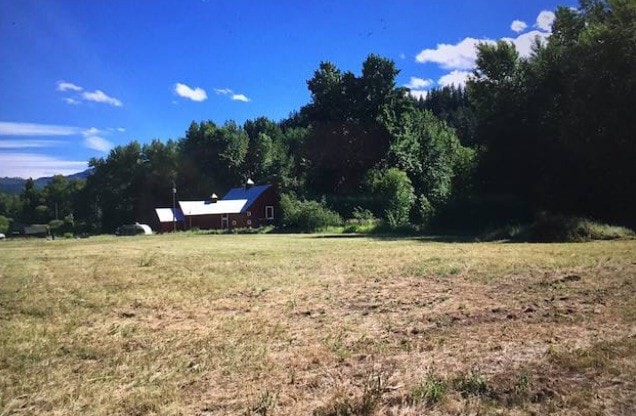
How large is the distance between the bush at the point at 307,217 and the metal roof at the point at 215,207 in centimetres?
1435

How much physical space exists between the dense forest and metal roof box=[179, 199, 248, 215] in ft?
19.2

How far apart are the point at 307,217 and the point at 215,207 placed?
2266cm

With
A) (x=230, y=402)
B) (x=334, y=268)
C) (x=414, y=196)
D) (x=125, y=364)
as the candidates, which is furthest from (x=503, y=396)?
(x=414, y=196)

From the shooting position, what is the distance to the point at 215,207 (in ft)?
218

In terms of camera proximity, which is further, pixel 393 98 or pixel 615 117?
pixel 393 98

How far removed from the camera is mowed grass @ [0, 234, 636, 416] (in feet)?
14.9

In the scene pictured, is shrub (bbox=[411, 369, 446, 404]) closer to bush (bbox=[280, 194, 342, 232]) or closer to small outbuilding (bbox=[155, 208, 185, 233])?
bush (bbox=[280, 194, 342, 232])

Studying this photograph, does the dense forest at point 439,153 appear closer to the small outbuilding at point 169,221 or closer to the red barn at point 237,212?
the red barn at point 237,212

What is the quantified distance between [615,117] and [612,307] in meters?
21.6

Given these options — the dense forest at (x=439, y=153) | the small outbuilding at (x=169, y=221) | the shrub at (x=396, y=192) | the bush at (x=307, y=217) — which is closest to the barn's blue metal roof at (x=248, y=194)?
the dense forest at (x=439, y=153)

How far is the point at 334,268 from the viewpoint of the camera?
540 inches

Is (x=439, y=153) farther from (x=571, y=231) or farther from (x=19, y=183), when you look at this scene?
(x=19, y=183)

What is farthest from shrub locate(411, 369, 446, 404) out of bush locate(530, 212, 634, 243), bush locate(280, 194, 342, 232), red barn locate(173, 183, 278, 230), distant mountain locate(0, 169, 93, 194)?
distant mountain locate(0, 169, 93, 194)

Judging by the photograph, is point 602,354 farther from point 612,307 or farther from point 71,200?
point 71,200
